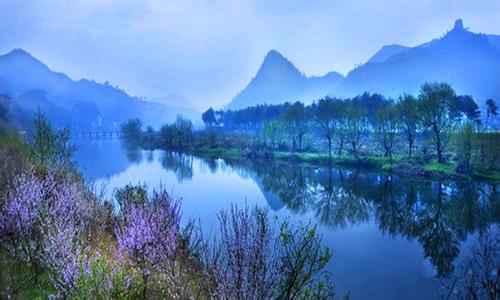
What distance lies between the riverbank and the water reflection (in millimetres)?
4175

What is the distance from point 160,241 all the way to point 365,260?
50.6 ft

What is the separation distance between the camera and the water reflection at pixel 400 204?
2794 cm

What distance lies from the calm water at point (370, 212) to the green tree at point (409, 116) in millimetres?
15899

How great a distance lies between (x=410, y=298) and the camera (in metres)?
17.8

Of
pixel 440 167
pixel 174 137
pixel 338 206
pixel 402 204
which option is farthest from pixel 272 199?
pixel 174 137

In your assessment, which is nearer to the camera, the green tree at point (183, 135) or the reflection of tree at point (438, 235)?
the reflection of tree at point (438, 235)

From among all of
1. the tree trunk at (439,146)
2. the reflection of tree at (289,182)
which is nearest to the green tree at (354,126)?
the reflection of tree at (289,182)

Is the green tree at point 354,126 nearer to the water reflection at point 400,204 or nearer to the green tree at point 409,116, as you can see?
the green tree at point 409,116

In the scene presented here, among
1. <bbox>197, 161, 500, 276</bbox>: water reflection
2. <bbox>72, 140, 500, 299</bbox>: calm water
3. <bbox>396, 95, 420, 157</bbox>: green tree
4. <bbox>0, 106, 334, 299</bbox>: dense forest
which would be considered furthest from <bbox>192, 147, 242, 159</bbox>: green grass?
<bbox>0, 106, 334, 299</bbox>: dense forest

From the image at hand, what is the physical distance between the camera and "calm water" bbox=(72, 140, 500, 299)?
67.9ft

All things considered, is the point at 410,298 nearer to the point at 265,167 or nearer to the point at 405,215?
the point at 405,215

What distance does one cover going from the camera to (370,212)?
35.6 meters

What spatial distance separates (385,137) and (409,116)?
19.8 ft

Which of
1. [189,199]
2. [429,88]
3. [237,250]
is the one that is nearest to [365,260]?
[237,250]
